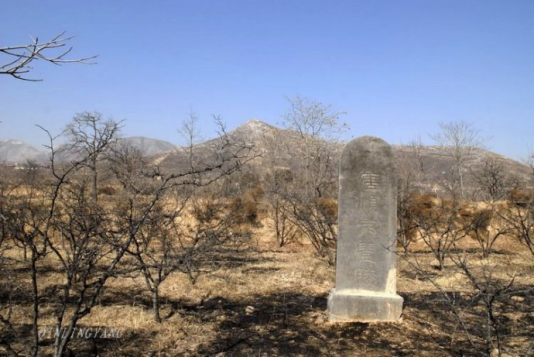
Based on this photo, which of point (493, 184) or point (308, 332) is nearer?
point (308, 332)

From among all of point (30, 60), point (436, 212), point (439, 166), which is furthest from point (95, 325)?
point (439, 166)

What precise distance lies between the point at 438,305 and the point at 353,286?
187 centimetres

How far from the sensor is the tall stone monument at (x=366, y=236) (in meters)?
5.28

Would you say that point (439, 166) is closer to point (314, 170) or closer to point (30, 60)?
point (314, 170)

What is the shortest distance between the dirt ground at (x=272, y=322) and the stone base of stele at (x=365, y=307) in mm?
116

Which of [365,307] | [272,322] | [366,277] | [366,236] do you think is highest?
[366,236]

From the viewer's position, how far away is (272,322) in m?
5.34

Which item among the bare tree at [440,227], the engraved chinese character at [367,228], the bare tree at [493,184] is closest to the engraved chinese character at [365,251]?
the engraved chinese character at [367,228]

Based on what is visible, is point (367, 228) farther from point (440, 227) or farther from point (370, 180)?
point (440, 227)

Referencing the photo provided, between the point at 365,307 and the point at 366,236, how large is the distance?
96cm

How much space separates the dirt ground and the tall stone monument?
0.24 meters

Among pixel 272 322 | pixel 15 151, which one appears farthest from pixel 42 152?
pixel 15 151

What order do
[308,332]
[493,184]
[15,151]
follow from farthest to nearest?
[15,151] < [493,184] < [308,332]

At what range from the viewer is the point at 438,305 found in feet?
20.6
